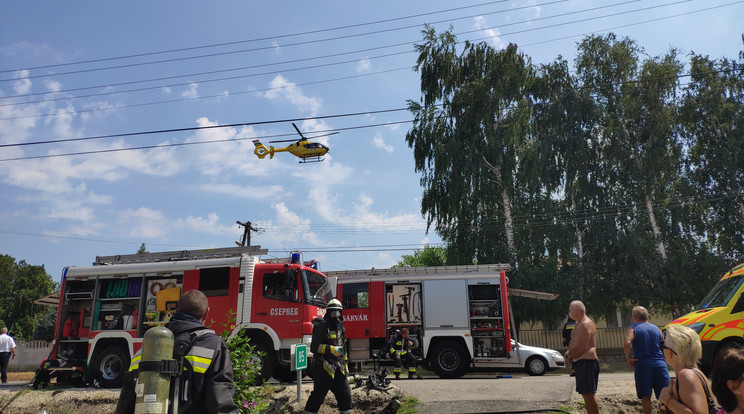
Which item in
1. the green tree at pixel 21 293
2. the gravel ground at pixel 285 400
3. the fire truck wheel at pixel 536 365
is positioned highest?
the green tree at pixel 21 293

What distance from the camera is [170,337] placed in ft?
10.6

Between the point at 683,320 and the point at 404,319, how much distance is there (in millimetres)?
7076

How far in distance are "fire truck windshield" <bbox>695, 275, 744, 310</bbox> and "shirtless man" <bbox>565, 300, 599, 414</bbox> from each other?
580 centimetres

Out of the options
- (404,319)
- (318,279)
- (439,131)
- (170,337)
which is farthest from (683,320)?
(439,131)

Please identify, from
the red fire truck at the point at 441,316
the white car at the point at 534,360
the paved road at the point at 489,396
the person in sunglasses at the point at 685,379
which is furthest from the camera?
the white car at the point at 534,360

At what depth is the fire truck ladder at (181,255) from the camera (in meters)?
12.0

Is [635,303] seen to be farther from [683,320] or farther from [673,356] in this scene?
[673,356]

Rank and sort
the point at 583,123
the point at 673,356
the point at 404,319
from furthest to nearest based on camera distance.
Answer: the point at 583,123, the point at 404,319, the point at 673,356

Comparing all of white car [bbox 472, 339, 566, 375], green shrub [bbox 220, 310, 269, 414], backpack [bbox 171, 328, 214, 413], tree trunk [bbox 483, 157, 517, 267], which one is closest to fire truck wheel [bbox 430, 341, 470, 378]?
white car [bbox 472, 339, 566, 375]

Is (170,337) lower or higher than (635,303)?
lower

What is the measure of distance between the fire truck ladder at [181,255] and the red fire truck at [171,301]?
23 millimetres

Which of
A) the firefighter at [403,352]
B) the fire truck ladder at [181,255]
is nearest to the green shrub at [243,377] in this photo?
the fire truck ladder at [181,255]

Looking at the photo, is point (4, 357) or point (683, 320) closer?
point (683, 320)

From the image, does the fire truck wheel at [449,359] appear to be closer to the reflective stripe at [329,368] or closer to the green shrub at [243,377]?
the reflective stripe at [329,368]
